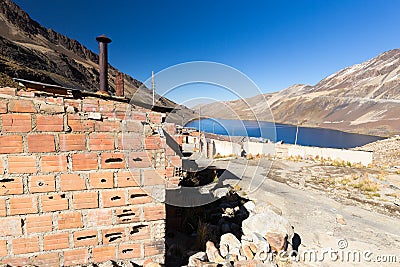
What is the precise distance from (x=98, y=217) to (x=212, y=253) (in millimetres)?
1890

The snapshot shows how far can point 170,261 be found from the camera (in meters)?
3.16

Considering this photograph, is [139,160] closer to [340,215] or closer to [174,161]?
[174,161]

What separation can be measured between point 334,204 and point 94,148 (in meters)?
8.10

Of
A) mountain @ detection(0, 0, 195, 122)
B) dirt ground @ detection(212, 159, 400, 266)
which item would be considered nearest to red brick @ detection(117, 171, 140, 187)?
dirt ground @ detection(212, 159, 400, 266)

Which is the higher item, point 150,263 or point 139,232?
point 139,232

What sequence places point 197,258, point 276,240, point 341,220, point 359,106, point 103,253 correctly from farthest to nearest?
point 359,106, point 341,220, point 276,240, point 197,258, point 103,253

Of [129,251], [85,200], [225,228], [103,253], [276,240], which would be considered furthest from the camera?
[225,228]

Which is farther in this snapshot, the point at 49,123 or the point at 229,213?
the point at 229,213

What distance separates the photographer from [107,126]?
233 centimetres

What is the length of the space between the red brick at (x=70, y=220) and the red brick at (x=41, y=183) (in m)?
0.32

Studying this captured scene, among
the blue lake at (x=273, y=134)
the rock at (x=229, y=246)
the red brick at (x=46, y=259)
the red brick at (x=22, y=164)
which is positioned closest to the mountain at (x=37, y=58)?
the blue lake at (x=273, y=134)

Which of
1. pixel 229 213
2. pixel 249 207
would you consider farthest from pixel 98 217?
pixel 249 207

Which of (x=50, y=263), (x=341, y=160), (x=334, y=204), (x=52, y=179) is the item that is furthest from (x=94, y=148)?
(x=341, y=160)

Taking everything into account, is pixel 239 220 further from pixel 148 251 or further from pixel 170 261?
pixel 148 251
